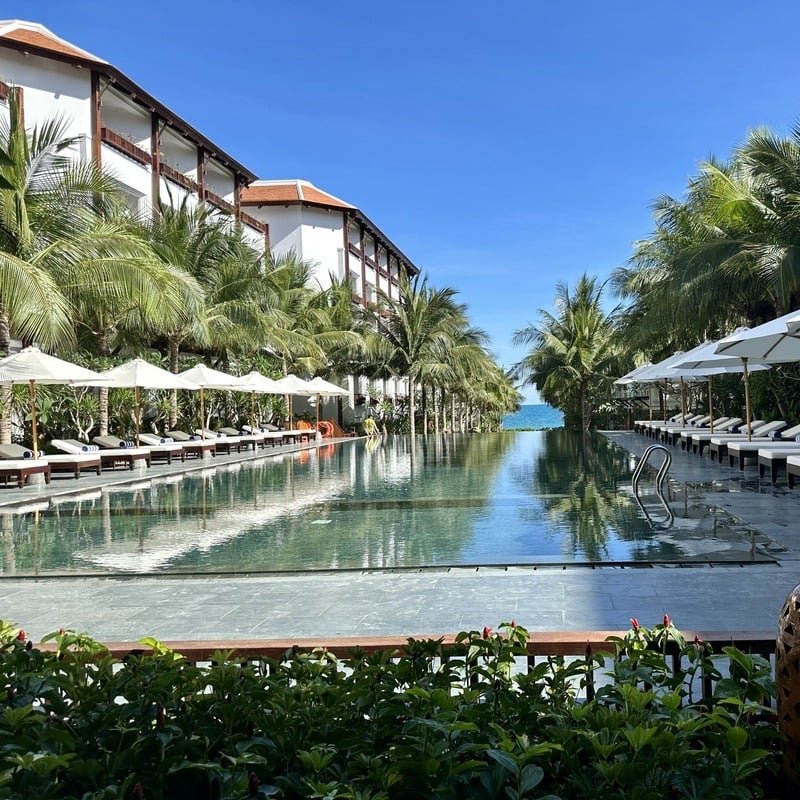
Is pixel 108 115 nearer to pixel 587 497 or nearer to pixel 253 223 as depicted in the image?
pixel 253 223

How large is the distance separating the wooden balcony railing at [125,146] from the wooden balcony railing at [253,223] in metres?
8.50

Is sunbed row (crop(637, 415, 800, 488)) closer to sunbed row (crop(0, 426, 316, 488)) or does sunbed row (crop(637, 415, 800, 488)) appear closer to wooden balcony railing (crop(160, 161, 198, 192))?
sunbed row (crop(0, 426, 316, 488))

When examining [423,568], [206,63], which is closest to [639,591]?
[423,568]

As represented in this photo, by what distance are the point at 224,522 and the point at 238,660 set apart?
802 centimetres

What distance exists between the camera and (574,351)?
1425 inches

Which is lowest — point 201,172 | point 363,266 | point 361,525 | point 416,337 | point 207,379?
point 361,525

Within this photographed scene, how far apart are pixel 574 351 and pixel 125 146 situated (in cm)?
1931

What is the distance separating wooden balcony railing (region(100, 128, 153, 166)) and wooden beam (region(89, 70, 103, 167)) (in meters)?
0.34

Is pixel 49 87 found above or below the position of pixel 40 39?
below

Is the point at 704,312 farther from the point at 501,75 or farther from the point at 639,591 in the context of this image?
the point at 639,591

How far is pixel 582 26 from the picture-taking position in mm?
15055

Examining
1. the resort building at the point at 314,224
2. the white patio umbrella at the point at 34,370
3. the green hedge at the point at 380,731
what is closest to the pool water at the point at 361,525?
the white patio umbrella at the point at 34,370

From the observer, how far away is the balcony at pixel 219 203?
33.5 m

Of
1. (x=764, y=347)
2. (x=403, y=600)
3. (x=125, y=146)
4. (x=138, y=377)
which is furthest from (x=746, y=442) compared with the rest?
(x=125, y=146)
